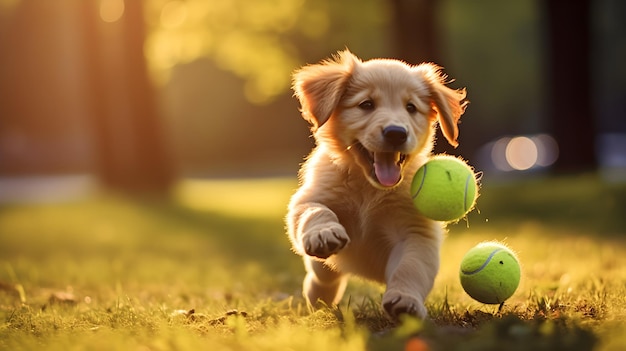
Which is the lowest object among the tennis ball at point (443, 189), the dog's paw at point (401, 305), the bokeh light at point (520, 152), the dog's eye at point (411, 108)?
the bokeh light at point (520, 152)

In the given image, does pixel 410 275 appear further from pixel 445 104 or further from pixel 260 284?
pixel 260 284

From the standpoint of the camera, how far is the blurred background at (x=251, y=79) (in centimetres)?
1316

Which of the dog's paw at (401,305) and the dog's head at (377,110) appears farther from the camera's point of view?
the dog's head at (377,110)

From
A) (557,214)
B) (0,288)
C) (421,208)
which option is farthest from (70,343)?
(557,214)

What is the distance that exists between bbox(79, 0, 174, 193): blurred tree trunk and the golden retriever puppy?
11.3 m

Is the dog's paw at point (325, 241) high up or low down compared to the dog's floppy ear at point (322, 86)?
down

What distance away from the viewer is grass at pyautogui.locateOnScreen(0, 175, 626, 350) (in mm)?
3086

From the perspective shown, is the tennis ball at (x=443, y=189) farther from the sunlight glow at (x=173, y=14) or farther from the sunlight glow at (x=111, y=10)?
the sunlight glow at (x=173, y=14)

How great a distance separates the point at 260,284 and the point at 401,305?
2323mm

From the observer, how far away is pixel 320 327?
11.4 feet

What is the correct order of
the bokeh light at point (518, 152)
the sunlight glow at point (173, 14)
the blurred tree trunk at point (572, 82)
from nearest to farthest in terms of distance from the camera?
the blurred tree trunk at point (572, 82) → the sunlight glow at point (173, 14) → the bokeh light at point (518, 152)

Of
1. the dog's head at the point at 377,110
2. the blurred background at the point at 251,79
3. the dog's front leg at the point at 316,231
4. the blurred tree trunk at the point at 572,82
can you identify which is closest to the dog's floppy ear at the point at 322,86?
the dog's head at the point at 377,110

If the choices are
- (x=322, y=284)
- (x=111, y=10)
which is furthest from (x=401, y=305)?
(x=111, y=10)

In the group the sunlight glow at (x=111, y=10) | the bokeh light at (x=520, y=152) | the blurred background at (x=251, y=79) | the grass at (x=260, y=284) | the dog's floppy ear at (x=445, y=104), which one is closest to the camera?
the grass at (x=260, y=284)
